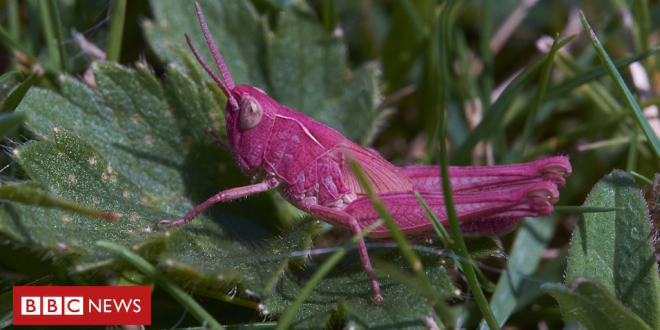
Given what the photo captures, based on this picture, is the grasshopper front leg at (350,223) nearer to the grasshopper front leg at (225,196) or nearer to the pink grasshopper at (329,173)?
the pink grasshopper at (329,173)

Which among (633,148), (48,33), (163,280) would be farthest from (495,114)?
(48,33)

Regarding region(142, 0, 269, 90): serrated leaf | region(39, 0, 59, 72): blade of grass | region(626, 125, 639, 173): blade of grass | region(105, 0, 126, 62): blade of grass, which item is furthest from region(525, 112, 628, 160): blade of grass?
region(39, 0, 59, 72): blade of grass

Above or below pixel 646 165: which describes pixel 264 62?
above

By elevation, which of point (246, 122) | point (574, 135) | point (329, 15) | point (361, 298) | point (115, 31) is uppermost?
point (329, 15)

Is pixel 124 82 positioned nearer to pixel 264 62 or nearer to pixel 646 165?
pixel 264 62

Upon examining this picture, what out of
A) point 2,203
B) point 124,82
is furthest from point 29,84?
point 2,203

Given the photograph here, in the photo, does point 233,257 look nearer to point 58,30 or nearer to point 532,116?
point 58,30

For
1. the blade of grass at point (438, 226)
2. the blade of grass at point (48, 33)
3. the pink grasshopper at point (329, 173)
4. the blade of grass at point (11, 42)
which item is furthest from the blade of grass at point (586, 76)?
the blade of grass at point (11, 42)
